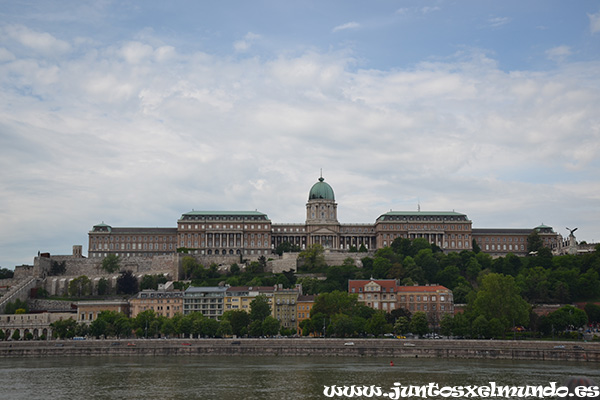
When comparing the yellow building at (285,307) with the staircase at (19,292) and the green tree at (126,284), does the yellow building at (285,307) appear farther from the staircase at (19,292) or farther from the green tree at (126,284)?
the staircase at (19,292)

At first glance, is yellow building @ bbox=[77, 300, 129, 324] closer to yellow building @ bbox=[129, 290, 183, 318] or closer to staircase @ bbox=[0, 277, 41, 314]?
yellow building @ bbox=[129, 290, 183, 318]

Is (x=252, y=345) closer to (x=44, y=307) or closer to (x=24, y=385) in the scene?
(x=24, y=385)

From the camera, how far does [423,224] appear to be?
→ 15875 cm

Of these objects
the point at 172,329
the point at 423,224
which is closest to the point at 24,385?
the point at 172,329

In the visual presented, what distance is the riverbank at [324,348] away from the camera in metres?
70.4

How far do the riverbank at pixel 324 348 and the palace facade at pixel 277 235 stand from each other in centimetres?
7237

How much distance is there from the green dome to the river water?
9496 cm

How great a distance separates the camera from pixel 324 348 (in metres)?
75.5

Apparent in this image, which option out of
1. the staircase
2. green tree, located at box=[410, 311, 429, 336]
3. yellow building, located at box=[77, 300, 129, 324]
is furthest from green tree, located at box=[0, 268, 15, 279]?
green tree, located at box=[410, 311, 429, 336]

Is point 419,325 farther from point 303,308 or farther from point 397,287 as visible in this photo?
point 303,308

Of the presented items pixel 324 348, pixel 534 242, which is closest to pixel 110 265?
pixel 324 348

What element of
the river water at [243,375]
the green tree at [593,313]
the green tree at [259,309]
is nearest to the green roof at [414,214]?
the green tree at [593,313]

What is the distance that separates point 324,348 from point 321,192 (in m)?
93.2

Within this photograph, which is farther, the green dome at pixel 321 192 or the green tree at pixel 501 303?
the green dome at pixel 321 192
